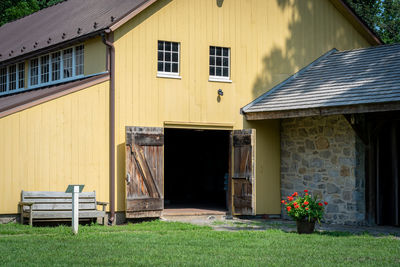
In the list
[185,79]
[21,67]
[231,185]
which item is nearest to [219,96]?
[185,79]

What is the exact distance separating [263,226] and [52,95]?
581 cm

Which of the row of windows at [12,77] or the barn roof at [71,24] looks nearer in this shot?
the barn roof at [71,24]

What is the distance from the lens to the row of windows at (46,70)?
17.3m

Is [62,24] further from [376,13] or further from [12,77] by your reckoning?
[376,13]

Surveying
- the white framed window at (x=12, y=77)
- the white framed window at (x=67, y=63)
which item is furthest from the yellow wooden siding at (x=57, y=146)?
the white framed window at (x=12, y=77)

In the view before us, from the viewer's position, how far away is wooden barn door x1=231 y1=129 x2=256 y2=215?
55.0 feet

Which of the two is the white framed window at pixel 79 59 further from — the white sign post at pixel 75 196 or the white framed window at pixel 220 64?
the white sign post at pixel 75 196

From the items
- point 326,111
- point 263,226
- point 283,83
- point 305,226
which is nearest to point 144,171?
point 263,226

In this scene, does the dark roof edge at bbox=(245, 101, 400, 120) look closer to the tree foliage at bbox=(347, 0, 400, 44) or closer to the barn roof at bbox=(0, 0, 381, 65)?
the barn roof at bbox=(0, 0, 381, 65)

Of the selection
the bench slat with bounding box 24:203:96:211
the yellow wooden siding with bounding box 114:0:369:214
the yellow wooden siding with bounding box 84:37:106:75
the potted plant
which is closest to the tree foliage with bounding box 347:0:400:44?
the yellow wooden siding with bounding box 114:0:369:214

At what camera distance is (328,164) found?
1639 cm

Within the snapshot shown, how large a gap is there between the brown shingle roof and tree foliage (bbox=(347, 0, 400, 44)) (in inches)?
575

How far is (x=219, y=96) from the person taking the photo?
56.4 feet

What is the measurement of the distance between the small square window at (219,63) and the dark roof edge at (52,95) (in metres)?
3.08
